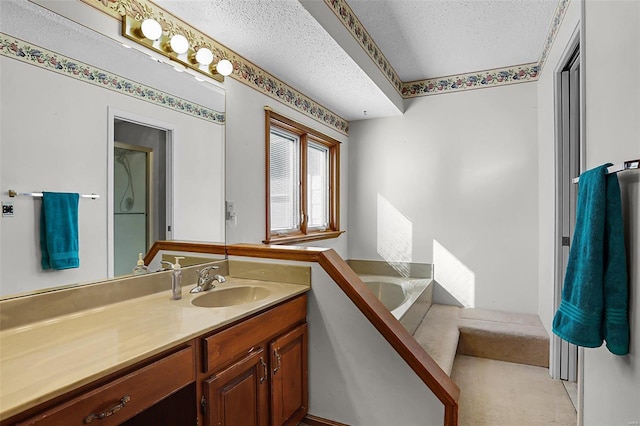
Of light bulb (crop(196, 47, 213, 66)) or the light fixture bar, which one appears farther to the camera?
light bulb (crop(196, 47, 213, 66))

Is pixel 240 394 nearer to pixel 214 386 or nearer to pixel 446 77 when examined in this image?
pixel 214 386

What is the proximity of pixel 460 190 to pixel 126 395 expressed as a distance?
336 centimetres

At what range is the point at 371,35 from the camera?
2705mm

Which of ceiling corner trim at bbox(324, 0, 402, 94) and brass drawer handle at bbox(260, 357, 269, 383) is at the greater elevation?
ceiling corner trim at bbox(324, 0, 402, 94)

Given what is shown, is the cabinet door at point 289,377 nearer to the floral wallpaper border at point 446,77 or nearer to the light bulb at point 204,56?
the light bulb at point 204,56

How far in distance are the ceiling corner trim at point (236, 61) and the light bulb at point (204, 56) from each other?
0.22ft

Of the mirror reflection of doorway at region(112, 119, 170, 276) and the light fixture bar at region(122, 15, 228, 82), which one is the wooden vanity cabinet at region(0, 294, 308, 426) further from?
the light fixture bar at region(122, 15, 228, 82)

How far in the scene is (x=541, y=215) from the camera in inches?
121

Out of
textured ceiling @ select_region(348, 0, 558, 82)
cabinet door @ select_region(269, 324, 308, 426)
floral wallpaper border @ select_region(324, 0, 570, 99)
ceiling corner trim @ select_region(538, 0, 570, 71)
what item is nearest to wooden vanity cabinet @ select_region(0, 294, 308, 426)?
cabinet door @ select_region(269, 324, 308, 426)

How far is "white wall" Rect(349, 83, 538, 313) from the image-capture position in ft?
10.9

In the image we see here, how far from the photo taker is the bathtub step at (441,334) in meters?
2.36

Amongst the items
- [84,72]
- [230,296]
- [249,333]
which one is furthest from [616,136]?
[84,72]

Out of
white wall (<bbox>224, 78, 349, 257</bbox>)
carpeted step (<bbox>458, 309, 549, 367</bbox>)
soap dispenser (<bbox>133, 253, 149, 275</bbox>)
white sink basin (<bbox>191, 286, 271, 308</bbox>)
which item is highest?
white wall (<bbox>224, 78, 349, 257</bbox>)

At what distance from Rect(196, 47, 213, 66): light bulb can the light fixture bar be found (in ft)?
0.07
